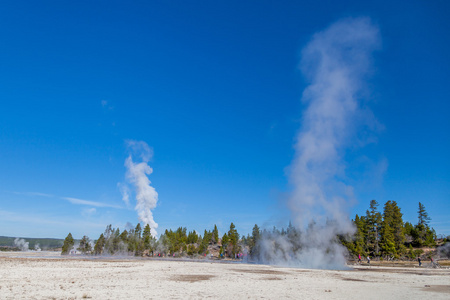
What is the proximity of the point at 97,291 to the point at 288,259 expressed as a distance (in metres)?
54.7

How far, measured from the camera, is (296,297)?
1798 cm

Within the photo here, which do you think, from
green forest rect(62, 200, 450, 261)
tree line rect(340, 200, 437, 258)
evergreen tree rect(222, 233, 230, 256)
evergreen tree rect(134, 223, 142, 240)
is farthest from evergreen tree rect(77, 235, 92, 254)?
tree line rect(340, 200, 437, 258)

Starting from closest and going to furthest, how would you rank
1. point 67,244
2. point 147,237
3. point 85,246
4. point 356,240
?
point 356,240
point 147,237
point 67,244
point 85,246

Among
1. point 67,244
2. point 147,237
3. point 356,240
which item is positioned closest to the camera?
point 356,240

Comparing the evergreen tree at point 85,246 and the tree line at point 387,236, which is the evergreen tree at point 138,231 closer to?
the evergreen tree at point 85,246

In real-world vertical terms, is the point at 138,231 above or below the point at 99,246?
above

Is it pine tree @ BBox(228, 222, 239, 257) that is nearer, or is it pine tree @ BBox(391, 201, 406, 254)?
pine tree @ BBox(391, 201, 406, 254)

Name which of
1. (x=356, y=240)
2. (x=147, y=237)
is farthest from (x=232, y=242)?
(x=356, y=240)

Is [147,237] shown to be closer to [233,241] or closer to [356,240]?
[233,241]

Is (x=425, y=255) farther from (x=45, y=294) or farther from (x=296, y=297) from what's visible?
(x=45, y=294)

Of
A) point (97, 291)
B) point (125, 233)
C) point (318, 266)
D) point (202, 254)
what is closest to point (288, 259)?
point (318, 266)

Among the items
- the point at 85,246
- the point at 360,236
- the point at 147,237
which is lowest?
the point at 85,246

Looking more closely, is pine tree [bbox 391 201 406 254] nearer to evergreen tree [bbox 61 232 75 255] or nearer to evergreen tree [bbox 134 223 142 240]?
evergreen tree [bbox 134 223 142 240]

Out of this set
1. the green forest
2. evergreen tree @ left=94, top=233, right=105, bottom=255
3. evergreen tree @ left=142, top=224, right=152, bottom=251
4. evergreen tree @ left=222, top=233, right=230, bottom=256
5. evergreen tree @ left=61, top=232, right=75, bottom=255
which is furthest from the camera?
evergreen tree @ left=222, top=233, right=230, bottom=256
